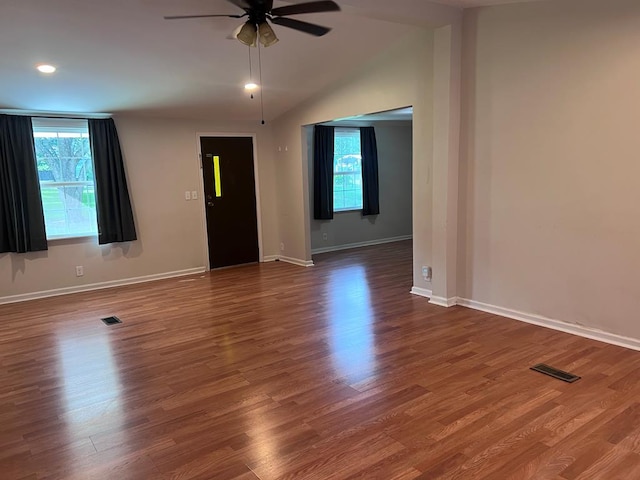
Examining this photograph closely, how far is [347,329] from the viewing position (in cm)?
414

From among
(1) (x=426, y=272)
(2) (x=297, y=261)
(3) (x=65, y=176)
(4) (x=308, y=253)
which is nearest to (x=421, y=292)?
(1) (x=426, y=272)

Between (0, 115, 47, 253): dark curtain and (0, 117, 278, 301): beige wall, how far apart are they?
0.23 m

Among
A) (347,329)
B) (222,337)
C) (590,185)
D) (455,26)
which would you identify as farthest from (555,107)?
(222,337)

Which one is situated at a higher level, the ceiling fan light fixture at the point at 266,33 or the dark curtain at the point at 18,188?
the ceiling fan light fixture at the point at 266,33

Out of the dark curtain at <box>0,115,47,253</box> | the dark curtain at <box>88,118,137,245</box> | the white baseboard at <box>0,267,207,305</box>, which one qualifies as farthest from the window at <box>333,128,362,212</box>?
the dark curtain at <box>0,115,47,253</box>

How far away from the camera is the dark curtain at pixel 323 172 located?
7711 mm

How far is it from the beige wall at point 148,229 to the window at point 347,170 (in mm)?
1706

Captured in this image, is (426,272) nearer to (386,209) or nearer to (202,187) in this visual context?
(202,187)

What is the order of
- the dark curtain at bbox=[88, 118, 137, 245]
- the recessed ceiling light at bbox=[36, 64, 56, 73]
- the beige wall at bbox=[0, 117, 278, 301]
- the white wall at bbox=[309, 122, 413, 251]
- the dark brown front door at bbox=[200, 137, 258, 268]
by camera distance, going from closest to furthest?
the recessed ceiling light at bbox=[36, 64, 56, 73]
the beige wall at bbox=[0, 117, 278, 301]
the dark curtain at bbox=[88, 118, 137, 245]
the dark brown front door at bbox=[200, 137, 258, 268]
the white wall at bbox=[309, 122, 413, 251]

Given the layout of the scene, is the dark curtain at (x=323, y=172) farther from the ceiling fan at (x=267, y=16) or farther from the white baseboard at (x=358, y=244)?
the ceiling fan at (x=267, y=16)

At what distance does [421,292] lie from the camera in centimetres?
514

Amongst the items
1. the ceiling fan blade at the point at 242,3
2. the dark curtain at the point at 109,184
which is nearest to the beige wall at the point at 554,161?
the ceiling fan blade at the point at 242,3

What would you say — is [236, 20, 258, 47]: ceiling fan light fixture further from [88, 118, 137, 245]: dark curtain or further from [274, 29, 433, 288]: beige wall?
A: [88, 118, 137, 245]: dark curtain

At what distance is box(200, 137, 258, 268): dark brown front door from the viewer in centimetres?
679
